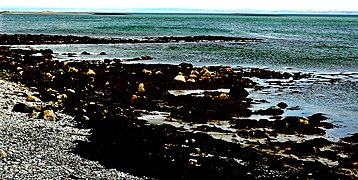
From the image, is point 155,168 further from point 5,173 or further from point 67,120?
Answer: point 67,120

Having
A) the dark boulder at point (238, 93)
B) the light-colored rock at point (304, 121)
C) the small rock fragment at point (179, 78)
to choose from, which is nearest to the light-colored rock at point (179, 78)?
the small rock fragment at point (179, 78)

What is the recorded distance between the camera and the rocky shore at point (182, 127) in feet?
46.7

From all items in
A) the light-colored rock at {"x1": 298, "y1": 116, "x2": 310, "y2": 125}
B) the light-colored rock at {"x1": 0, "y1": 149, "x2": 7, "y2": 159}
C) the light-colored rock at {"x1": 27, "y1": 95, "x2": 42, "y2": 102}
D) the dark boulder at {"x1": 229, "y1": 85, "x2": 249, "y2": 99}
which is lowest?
the dark boulder at {"x1": 229, "y1": 85, "x2": 249, "y2": 99}

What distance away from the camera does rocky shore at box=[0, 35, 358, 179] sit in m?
14.2

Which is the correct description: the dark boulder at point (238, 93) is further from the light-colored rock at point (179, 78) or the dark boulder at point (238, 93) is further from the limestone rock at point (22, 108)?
the limestone rock at point (22, 108)

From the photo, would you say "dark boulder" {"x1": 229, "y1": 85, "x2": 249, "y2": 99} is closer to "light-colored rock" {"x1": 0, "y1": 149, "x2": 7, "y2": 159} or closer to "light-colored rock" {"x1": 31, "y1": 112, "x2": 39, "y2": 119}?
"light-colored rock" {"x1": 31, "y1": 112, "x2": 39, "y2": 119}

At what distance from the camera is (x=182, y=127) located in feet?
61.8

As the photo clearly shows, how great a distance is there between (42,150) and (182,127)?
603 cm

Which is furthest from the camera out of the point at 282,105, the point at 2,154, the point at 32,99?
the point at 282,105

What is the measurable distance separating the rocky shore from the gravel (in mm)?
219

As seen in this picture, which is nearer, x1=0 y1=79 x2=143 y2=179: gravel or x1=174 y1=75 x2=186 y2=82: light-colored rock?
x1=0 y1=79 x2=143 y2=179: gravel

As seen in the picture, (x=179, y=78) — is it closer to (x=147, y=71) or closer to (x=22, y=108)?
(x=147, y=71)

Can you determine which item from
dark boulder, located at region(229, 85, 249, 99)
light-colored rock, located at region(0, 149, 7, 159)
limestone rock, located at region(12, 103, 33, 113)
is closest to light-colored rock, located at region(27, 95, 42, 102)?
limestone rock, located at region(12, 103, 33, 113)

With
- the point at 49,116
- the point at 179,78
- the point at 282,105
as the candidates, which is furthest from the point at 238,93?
the point at 49,116
